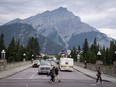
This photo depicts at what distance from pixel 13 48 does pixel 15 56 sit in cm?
367

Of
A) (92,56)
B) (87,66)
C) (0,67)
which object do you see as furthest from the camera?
(92,56)

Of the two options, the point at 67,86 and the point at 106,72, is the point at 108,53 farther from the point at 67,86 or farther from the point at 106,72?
the point at 67,86

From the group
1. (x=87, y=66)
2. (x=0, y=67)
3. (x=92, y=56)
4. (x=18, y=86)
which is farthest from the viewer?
(x=92, y=56)

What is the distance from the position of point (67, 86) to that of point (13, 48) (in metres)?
126

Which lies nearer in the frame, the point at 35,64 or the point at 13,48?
the point at 35,64

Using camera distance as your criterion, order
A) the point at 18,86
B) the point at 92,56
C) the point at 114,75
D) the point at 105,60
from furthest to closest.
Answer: the point at 105,60
the point at 92,56
the point at 114,75
the point at 18,86

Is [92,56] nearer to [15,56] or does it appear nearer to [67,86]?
[15,56]

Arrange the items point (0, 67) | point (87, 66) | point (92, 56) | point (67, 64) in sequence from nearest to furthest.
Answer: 1. point (0, 67)
2. point (67, 64)
3. point (87, 66)
4. point (92, 56)

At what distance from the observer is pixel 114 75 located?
4403 cm

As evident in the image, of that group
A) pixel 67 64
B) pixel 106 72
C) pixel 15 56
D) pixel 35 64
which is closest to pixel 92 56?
pixel 15 56

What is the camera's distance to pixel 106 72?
1987 inches

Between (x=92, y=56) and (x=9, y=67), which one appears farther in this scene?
(x=92, y=56)

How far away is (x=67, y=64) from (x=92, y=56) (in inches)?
3284

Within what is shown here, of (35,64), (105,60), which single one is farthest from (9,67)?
(105,60)
